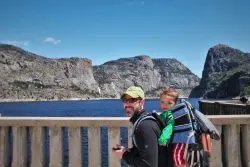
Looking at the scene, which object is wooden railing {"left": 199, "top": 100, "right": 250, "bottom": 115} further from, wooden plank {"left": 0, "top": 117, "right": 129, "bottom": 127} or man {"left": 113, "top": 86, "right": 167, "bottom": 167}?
man {"left": 113, "top": 86, "right": 167, "bottom": 167}

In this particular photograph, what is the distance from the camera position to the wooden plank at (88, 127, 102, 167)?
231 inches

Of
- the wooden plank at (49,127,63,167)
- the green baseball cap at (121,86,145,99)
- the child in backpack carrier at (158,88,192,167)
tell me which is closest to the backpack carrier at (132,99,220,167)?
the child in backpack carrier at (158,88,192,167)

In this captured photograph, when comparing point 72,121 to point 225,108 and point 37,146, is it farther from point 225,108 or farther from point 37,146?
point 225,108

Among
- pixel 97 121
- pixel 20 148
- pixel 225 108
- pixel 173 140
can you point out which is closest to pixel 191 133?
pixel 173 140

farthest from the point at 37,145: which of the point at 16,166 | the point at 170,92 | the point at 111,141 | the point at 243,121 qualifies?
the point at 243,121

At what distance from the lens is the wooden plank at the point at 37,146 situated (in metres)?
6.09

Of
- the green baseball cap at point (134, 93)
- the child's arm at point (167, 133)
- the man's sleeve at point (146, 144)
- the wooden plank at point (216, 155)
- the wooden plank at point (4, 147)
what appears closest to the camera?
the man's sleeve at point (146, 144)

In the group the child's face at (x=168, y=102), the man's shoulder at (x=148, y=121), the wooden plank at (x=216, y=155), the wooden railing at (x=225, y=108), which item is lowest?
the wooden railing at (x=225, y=108)

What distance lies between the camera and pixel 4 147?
6305mm

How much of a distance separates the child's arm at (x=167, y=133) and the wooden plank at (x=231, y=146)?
8.11ft

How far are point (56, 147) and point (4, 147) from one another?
0.94m

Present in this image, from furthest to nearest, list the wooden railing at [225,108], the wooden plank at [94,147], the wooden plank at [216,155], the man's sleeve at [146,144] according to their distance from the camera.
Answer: the wooden railing at [225,108], the wooden plank at [94,147], the wooden plank at [216,155], the man's sleeve at [146,144]

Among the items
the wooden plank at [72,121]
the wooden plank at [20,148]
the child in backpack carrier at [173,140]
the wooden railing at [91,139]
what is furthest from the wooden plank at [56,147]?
the child in backpack carrier at [173,140]

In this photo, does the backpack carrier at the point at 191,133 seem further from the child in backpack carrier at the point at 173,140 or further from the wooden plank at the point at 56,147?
the wooden plank at the point at 56,147
